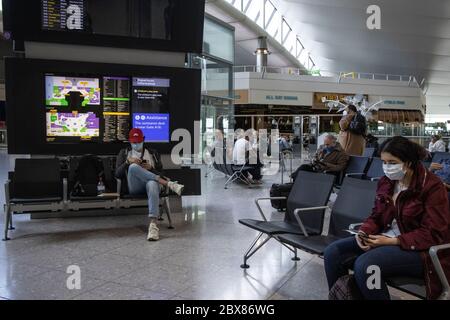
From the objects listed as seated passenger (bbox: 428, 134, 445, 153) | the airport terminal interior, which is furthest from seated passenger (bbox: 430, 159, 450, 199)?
seated passenger (bbox: 428, 134, 445, 153)

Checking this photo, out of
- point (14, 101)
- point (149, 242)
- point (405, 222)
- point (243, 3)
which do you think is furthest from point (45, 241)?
point (243, 3)

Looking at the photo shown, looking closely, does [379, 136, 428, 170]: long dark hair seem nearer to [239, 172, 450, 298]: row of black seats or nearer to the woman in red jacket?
the woman in red jacket

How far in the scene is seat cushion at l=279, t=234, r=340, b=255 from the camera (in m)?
3.29

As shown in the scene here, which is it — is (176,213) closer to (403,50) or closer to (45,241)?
(45,241)

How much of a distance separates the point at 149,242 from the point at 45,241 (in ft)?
3.93

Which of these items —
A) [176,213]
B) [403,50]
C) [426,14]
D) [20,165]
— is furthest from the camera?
[403,50]

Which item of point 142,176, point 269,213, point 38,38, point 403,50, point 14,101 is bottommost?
point 269,213

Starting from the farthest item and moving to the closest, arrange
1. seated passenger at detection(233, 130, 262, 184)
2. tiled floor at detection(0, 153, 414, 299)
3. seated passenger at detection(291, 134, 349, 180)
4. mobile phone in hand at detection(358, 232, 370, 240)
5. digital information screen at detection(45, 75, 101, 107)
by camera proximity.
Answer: seated passenger at detection(233, 130, 262, 184), seated passenger at detection(291, 134, 349, 180), digital information screen at detection(45, 75, 101, 107), tiled floor at detection(0, 153, 414, 299), mobile phone in hand at detection(358, 232, 370, 240)

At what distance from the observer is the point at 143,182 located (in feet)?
18.7

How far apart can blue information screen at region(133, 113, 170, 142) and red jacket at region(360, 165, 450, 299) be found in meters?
4.53

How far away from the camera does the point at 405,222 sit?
265 cm

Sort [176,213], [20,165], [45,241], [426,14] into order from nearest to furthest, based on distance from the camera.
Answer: [45,241], [20,165], [176,213], [426,14]

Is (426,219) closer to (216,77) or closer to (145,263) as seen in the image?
(145,263)

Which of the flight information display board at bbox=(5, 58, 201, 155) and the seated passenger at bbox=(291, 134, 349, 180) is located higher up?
the flight information display board at bbox=(5, 58, 201, 155)
